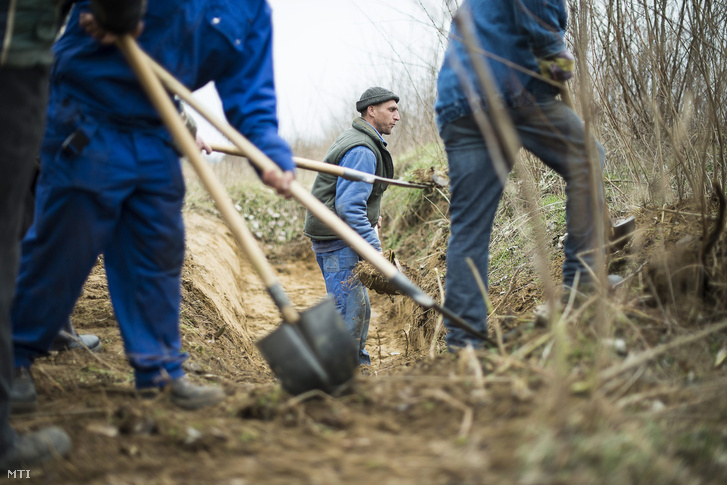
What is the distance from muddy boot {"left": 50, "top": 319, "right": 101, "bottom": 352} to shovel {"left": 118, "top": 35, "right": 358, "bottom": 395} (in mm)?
1452

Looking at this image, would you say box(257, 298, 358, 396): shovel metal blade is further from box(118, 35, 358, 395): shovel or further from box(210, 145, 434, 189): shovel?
box(210, 145, 434, 189): shovel

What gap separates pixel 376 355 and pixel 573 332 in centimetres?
342

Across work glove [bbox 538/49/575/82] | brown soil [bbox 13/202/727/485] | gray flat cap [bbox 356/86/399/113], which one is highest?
gray flat cap [bbox 356/86/399/113]

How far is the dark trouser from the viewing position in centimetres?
162

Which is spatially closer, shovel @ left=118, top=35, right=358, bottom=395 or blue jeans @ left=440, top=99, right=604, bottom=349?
shovel @ left=118, top=35, right=358, bottom=395

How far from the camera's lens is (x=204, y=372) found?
122 inches

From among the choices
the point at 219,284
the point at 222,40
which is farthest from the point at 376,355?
the point at 222,40

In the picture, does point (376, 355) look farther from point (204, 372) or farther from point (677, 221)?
point (677, 221)

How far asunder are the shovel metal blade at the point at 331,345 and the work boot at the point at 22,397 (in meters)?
1.09

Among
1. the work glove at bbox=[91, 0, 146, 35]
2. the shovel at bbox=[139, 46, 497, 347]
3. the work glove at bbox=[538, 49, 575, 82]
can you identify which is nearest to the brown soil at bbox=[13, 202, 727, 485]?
the shovel at bbox=[139, 46, 497, 347]

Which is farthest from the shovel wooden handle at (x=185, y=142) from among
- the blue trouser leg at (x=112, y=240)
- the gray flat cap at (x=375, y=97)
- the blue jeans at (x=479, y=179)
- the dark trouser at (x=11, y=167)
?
the gray flat cap at (x=375, y=97)

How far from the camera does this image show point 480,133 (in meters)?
2.51

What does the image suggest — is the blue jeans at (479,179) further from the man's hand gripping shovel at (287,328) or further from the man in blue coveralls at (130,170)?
the man in blue coveralls at (130,170)

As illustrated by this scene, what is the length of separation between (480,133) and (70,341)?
248 centimetres
